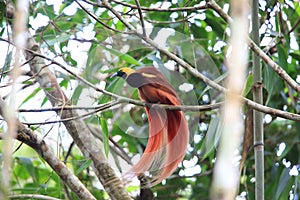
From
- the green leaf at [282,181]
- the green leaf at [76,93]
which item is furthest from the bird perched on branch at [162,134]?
the green leaf at [282,181]

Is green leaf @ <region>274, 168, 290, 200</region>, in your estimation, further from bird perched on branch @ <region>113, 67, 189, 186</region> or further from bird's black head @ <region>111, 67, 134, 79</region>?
bird's black head @ <region>111, 67, 134, 79</region>

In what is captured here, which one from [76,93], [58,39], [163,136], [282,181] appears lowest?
[282,181]

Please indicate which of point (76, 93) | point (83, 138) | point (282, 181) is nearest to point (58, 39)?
point (76, 93)

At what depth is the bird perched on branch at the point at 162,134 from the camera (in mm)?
1486

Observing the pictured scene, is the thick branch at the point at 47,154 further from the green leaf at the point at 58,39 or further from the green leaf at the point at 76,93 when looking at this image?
the green leaf at the point at 58,39

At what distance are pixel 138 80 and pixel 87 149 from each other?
254mm

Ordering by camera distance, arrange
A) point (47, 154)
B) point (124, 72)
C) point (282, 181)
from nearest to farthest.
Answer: point (47, 154) < point (124, 72) < point (282, 181)

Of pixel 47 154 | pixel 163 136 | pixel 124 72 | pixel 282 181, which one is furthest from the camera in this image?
pixel 282 181

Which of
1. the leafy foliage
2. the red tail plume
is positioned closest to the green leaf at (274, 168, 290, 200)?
the leafy foliage

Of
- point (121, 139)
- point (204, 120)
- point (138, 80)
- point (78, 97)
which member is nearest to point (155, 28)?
point (138, 80)

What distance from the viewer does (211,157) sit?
2090mm

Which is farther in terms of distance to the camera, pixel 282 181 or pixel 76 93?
pixel 282 181

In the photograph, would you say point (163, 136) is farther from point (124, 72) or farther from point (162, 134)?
point (124, 72)

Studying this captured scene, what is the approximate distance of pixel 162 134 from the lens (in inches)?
60.4
